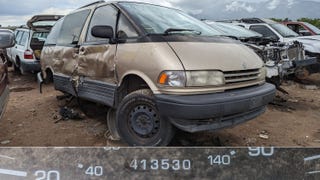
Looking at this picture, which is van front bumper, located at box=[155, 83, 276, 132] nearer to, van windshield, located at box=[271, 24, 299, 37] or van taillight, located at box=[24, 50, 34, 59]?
van taillight, located at box=[24, 50, 34, 59]

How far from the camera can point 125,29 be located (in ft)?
15.1

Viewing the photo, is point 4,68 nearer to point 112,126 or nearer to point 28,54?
point 112,126

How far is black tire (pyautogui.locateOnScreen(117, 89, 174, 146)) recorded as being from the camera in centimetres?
399

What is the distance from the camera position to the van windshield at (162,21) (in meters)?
4.48

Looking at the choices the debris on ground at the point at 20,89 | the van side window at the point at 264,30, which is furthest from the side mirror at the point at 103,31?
the van side window at the point at 264,30

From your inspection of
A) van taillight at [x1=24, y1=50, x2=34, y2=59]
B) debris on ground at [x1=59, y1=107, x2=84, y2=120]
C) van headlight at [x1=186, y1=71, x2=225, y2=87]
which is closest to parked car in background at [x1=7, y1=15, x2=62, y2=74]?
van taillight at [x1=24, y1=50, x2=34, y2=59]

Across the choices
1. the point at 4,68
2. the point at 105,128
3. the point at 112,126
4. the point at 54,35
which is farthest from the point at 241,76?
the point at 54,35

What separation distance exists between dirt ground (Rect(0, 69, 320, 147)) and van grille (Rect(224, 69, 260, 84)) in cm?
97

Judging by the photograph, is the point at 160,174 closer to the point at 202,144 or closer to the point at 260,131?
the point at 202,144

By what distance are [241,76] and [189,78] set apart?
31.0 inches

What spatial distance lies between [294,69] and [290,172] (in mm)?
6190

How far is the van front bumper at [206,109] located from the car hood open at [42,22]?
23.3 feet

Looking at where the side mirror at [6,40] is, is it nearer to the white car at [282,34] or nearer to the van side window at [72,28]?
the van side window at [72,28]

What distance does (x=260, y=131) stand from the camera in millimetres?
5512
